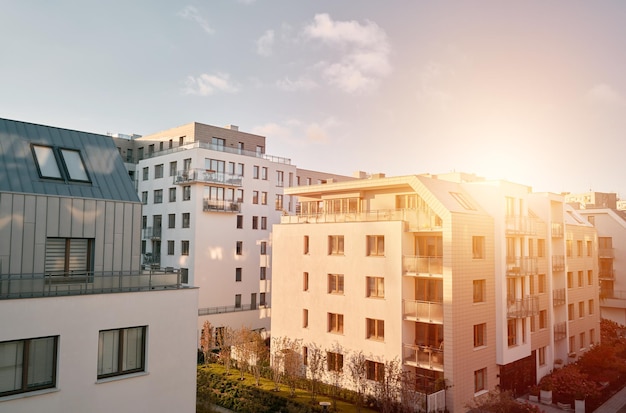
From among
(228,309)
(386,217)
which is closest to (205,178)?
(228,309)

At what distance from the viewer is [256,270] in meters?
50.1

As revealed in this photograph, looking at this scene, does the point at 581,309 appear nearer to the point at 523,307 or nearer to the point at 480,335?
the point at 523,307

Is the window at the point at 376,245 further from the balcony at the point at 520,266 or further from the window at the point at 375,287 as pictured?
the balcony at the point at 520,266

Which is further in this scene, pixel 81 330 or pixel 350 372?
pixel 350 372

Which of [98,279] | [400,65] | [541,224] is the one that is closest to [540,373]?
[541,224]

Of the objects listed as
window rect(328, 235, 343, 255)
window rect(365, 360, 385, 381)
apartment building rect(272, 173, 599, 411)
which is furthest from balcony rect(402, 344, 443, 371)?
window rect(328, 235, 343, 255)

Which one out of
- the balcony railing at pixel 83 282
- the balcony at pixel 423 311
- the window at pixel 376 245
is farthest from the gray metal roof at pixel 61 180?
the balcony at pixel 423 311

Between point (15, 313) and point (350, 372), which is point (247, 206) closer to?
point (350, 372)

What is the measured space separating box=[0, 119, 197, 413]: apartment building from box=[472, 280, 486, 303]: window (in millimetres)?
18214

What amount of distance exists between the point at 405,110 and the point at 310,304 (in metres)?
14.4

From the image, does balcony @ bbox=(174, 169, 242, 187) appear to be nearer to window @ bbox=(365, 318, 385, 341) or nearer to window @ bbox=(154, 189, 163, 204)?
window @ bbox=(154, 189, 163, 204)

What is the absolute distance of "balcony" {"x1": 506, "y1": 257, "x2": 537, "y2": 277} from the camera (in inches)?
1152

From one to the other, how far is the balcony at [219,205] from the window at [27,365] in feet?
109

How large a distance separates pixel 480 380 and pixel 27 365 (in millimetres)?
23597
